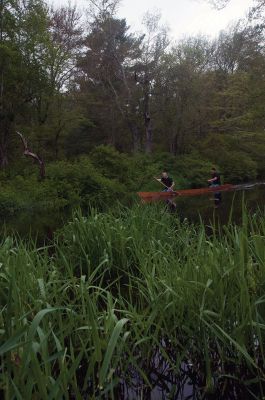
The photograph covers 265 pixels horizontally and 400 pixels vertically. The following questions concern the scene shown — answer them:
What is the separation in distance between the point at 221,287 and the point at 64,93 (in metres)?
29.2

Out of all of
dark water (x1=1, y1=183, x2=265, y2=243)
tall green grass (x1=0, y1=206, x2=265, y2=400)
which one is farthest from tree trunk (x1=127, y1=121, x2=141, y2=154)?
tall green grass (x1=0, y1=206, x2=265, y2=400)

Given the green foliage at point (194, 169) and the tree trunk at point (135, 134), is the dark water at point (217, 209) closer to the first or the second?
the green foliage at point (194, 169)

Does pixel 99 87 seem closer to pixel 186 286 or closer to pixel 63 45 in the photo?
pixel 63 45

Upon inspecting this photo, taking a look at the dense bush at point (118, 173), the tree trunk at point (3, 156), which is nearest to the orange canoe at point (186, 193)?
the dense bush at point (118, 173)

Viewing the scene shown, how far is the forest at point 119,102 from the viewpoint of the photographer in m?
24.6

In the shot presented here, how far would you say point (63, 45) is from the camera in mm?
29797

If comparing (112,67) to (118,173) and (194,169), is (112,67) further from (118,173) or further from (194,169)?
(118,173)

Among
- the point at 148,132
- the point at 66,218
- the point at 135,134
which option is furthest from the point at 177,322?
the point at 135,134

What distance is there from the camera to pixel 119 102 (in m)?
32.1

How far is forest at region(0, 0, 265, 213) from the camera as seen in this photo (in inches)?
969

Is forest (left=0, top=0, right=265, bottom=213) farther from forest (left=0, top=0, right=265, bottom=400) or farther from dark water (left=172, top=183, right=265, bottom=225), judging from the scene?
dark water (left=172, top=183, right=265, bottom=225)

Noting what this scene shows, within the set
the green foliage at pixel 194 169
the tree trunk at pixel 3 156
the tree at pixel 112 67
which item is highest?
the tree at pixel 112 67

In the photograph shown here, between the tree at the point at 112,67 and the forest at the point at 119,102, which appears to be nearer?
the forest at the point at 119,102

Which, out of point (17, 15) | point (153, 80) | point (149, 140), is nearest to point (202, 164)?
point (149, 140)
